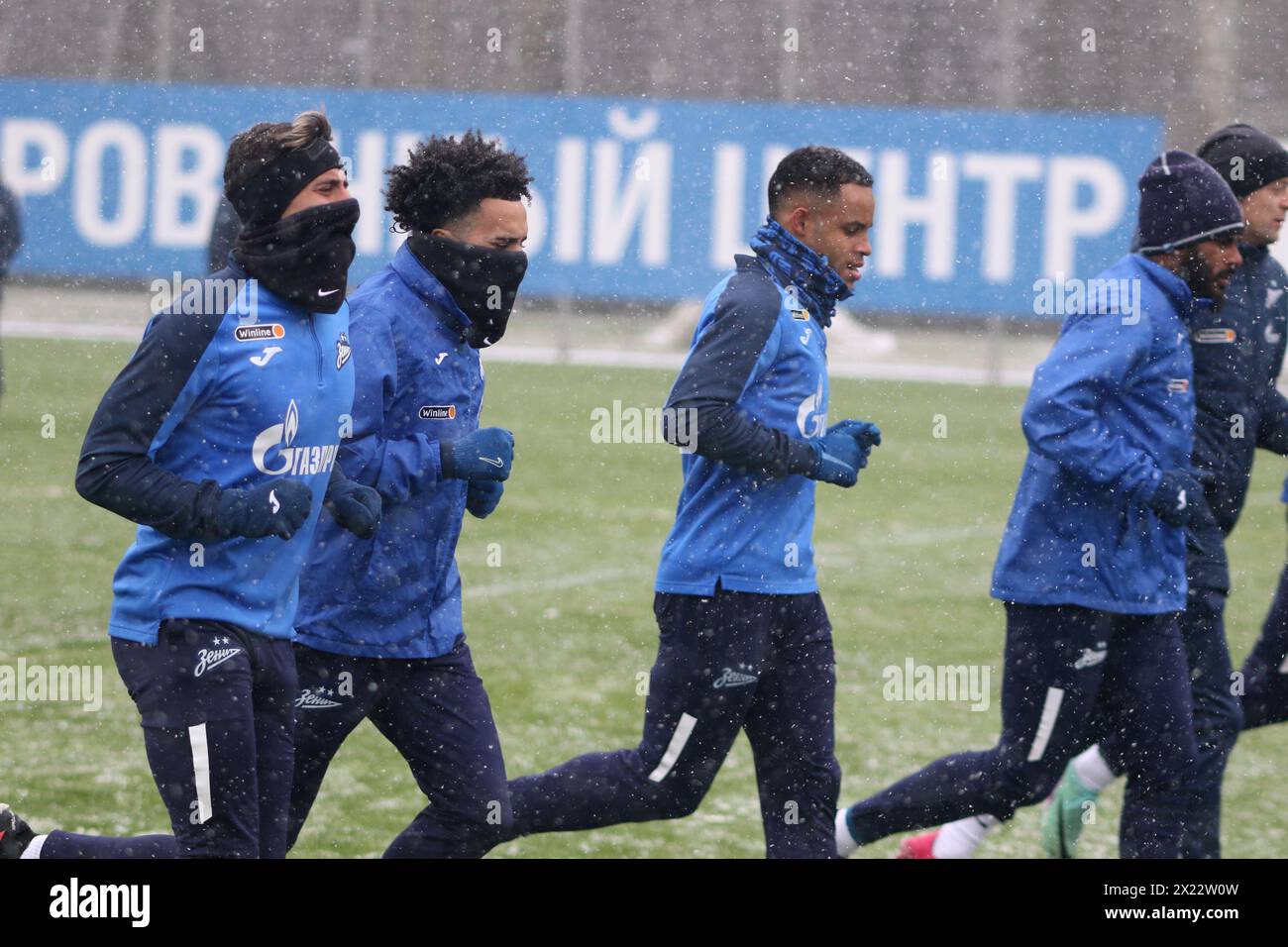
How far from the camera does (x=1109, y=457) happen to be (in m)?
4.37

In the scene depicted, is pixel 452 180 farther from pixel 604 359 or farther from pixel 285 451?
pixel 604 359

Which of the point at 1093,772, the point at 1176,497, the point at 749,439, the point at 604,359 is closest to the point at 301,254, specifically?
the point at 749,439

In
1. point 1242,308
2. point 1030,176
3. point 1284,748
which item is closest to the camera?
point 1242,308

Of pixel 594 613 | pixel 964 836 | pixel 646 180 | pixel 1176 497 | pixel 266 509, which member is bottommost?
pixel 594 613

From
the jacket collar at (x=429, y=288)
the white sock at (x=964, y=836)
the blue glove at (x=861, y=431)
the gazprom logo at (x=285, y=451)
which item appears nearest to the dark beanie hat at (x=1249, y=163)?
the blue glove at (x=861, y=431)

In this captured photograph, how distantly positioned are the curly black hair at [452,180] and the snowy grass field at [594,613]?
72.8 inches

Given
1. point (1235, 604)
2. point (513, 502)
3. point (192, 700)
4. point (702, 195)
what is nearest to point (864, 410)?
point (702, 195)

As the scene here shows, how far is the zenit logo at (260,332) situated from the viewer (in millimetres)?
3496

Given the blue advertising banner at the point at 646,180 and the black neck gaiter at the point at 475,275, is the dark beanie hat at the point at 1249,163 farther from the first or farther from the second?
the blue advertising banner at the point at 646,180

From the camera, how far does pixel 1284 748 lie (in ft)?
22.0

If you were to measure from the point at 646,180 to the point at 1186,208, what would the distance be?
1504 cm

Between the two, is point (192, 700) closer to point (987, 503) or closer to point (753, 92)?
point (987, 503)

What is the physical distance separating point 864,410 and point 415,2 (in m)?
12.1

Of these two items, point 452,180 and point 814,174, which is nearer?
point 452,180
